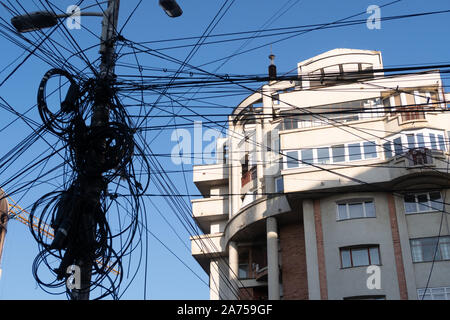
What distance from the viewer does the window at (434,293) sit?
2774cm

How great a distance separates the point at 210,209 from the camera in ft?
137

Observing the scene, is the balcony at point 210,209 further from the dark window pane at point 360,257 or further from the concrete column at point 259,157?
the dark window pane at point 360,257

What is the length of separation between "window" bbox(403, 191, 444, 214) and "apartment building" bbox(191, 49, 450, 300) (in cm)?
5

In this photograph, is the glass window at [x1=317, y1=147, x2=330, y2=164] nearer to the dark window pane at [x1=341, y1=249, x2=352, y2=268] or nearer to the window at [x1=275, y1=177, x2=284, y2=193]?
the window at [x1=275, y1=177, x2=284, y2=193]

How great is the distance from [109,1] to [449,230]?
21.9 metres

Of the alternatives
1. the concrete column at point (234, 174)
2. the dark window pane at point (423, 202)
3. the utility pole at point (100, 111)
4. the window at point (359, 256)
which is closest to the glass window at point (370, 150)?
the dark window pane at point (423, 202)

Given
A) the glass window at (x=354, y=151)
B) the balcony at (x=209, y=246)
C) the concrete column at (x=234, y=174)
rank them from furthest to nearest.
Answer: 1. the balcony at (x=209, y=246)
2. the concrete column at (x=234, y=174)
3. the glass window at (x=354, y=151)

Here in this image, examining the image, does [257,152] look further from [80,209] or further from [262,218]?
[80,209]

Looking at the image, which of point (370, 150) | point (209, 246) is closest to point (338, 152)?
point (370, 150)

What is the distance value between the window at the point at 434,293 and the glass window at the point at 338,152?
24.7ft

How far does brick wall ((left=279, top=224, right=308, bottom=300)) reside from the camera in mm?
32000

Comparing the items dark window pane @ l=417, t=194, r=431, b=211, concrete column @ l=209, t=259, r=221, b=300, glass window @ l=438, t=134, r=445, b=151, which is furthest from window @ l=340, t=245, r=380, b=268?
concrete column @ l=209, t=259, r=221, b=300

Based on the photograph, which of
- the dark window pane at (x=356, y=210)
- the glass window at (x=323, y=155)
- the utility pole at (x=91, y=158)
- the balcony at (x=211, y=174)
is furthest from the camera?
the balcony at (x=211, y=174)
